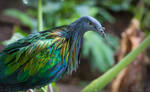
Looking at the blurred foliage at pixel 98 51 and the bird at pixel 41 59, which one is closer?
the bird at pixel 41 59

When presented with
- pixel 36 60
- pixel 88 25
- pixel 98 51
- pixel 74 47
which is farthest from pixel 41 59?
pixel 98 51

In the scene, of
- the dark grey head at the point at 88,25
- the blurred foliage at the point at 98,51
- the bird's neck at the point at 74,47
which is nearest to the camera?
the dark grey head at the point at 88,25

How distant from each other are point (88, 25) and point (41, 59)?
307 millimetres

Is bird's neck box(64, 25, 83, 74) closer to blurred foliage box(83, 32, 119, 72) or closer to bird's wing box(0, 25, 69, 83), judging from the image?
bird's wing box(0, 25, 69, 83)

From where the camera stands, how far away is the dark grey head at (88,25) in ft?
4.14

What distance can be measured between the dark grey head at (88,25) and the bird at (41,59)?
3 cm

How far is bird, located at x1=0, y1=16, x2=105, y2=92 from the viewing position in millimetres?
1415

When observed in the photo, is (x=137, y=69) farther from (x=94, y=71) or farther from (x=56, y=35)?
(x=94, y=71)

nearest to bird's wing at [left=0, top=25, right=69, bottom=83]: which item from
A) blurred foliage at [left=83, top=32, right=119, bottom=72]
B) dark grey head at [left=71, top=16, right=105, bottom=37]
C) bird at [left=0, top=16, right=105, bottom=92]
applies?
bird at [left=0, top=16, right=105, bottom=92]

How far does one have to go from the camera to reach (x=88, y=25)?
130cm

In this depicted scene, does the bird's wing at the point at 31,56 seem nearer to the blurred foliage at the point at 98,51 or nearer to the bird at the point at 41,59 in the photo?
the bird at the point at 41,59

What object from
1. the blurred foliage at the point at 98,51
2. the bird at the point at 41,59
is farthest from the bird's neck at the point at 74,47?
the blurred foliage at the point at 98,51

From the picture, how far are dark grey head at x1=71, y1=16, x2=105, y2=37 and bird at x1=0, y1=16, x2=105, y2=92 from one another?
3cm

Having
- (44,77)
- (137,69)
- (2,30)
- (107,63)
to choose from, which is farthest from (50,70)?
(2,30)
